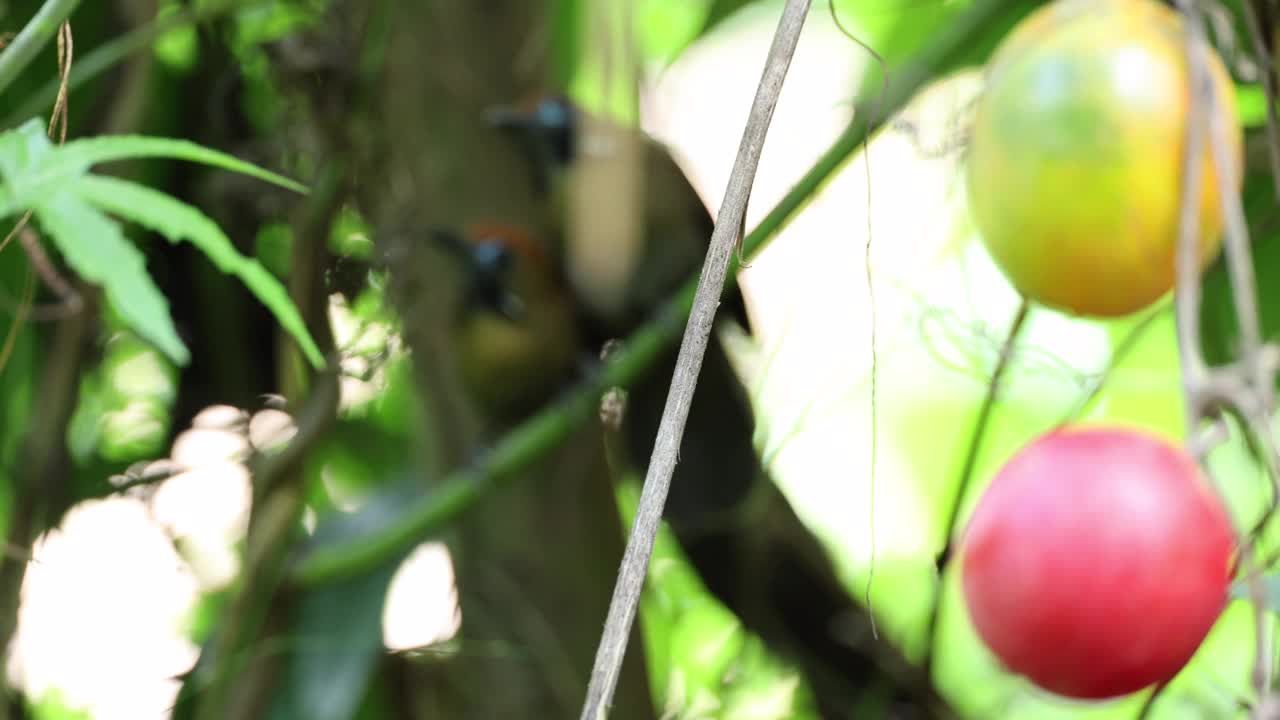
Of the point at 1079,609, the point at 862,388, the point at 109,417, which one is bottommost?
the point at 862,388

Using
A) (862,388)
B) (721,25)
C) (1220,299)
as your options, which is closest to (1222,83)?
(1220,299)

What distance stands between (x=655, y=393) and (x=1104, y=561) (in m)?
0.54

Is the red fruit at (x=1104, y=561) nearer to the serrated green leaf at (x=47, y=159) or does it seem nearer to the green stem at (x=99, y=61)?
the serrated green leaf at (x=47, y=159)

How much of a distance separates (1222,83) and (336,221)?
52 cm

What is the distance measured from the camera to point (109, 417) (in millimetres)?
858

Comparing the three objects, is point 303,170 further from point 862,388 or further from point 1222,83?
point 1222,83

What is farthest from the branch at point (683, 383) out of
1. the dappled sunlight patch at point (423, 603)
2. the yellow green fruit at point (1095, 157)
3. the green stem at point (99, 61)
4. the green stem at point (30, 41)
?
the dappled sunlight patch at point (423, 603)

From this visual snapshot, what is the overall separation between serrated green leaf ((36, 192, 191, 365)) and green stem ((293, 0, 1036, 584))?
204 mm

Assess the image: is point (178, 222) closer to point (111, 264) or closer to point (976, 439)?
point (111, 264)

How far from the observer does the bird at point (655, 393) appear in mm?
789

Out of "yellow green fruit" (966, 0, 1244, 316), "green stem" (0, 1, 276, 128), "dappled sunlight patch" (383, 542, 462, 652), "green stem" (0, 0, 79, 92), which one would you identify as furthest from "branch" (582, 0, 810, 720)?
"dappled sunlight patch" (383, 542, 462, 652)

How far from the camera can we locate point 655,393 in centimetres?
78

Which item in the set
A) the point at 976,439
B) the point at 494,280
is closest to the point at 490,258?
the point at 494,280

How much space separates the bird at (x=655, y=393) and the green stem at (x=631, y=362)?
0.22ft
